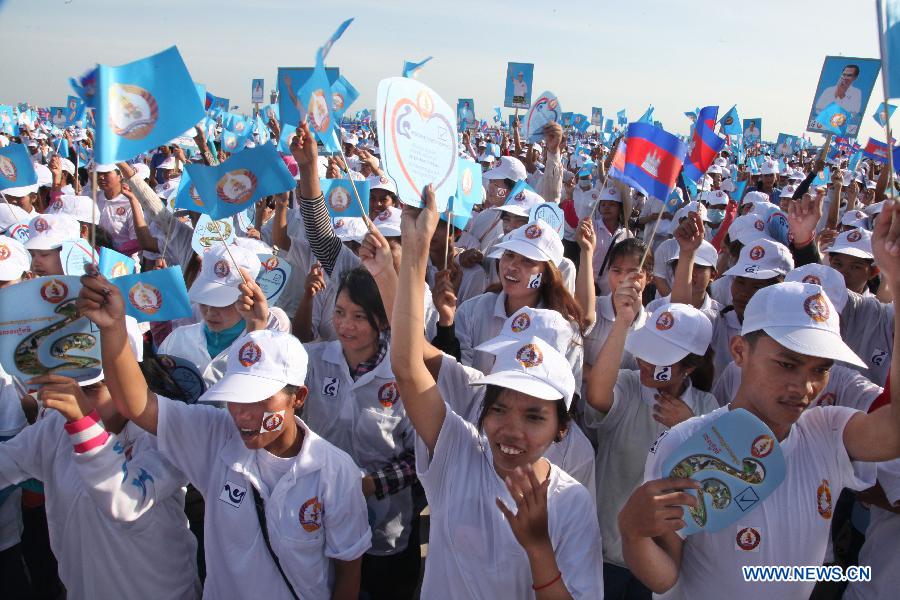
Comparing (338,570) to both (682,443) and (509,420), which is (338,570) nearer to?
(509,420)

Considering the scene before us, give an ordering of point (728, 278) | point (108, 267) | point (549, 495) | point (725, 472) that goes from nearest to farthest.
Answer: point (725, 472), point (549, 495), point (108, 267), point (728, 278)

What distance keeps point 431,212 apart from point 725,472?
116 centimetres

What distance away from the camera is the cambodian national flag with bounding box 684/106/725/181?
520 centimetres

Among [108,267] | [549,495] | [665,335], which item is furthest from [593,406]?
[108,267]

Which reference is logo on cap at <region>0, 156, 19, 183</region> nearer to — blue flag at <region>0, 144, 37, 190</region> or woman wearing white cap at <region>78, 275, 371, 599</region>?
blue flag at <region>0, 144, 37, 190</region>

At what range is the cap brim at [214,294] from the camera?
3.34 metres

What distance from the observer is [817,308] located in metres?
1.99

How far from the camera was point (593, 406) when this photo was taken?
2.82 meters

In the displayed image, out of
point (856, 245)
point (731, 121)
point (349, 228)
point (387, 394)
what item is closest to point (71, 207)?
point (349, 228)

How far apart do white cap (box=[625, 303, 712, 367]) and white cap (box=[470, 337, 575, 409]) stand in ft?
2.52

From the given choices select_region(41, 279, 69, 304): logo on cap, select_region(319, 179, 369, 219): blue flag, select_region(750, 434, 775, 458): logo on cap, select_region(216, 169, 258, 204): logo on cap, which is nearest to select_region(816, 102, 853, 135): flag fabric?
select_region(319, 179, 369, 219): blue flag

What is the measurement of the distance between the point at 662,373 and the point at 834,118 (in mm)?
5273

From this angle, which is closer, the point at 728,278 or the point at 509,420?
the point at 509,420

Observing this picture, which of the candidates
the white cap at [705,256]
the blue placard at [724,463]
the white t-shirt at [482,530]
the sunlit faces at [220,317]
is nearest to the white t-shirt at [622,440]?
the white t-shirt at [482,530]
